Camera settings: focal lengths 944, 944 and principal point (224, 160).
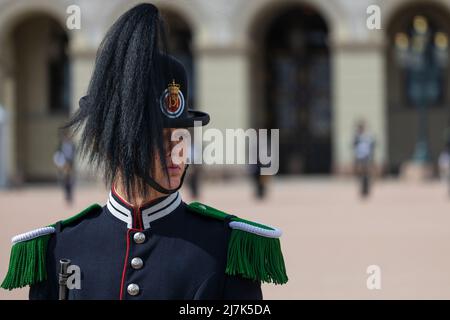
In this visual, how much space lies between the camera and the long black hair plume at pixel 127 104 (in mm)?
2318

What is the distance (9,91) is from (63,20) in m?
4.13

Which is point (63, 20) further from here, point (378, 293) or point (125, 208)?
point (125, 208)

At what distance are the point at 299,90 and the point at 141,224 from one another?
3267 centimetres

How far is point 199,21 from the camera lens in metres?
30.7

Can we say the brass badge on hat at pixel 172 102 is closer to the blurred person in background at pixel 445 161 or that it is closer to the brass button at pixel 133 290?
the brass button at pixel 133 290

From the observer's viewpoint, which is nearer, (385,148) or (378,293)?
(378,293)

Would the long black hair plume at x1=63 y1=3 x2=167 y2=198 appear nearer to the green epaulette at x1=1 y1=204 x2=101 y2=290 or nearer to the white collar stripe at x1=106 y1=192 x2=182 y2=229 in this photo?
the white collar stripe at x1=106 y1=192 x2=182 y2=229

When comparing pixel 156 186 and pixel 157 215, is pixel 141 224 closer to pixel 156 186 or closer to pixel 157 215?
pixel 157 215

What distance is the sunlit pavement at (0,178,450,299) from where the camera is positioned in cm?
898

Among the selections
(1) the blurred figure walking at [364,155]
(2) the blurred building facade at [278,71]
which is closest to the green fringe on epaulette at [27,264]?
(1) the blurred figure walking at [364,155]

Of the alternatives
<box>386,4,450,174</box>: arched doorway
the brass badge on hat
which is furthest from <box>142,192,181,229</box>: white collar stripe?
<box>386,4,450,174</box>: arched doorway

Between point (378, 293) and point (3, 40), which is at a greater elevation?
point (3, 40)

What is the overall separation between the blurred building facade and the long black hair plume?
2730cm

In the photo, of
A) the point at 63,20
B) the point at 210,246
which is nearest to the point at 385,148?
the point at 63,20
